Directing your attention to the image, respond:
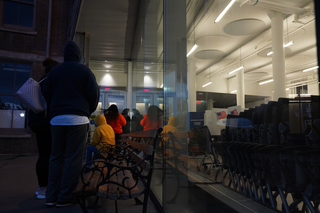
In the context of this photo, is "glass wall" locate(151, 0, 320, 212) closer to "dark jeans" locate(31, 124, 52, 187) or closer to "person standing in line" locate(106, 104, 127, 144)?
"dark jeans" locate(31, 124, 52, 187)

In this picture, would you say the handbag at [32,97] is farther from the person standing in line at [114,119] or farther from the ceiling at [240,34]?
the person standing in line at [114,119]

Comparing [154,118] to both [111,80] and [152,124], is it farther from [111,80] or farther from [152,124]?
[111,80]

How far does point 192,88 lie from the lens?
2.30m

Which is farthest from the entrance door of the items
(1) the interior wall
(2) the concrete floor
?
(2) the concrete floor

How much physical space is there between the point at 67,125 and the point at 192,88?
1321mm

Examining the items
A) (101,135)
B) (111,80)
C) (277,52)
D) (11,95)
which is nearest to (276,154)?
(277,52)

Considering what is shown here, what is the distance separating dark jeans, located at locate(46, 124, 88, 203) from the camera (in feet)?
8.19

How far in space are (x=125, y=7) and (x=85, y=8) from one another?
1.06 metres

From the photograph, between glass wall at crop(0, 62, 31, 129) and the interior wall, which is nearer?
glass wall at crop(0, 62, 31, 129)

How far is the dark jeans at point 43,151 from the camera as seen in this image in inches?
118

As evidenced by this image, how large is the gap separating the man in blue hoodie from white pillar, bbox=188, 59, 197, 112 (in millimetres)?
1063

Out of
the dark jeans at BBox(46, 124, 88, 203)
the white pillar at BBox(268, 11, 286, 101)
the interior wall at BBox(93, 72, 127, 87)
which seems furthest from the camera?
the interior wall at BBox(93, 72, 127, 87)

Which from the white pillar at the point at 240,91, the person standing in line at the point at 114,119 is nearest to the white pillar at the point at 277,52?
the white pillar at the point at 240,91

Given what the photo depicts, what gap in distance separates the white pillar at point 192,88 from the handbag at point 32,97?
1.83 meters
